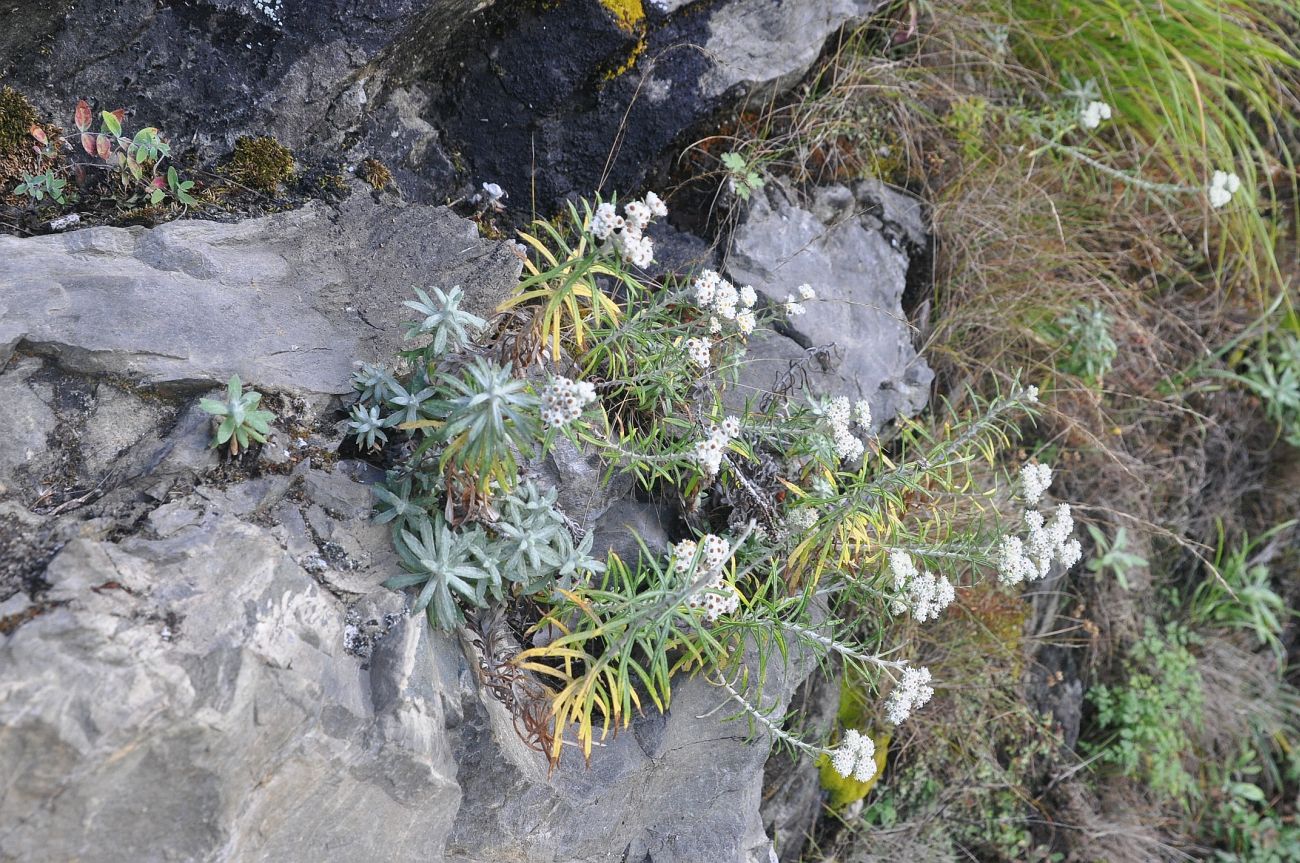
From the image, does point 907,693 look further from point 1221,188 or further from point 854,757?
point 1221,188

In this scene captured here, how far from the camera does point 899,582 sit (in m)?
2.96

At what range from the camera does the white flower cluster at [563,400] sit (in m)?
2.21

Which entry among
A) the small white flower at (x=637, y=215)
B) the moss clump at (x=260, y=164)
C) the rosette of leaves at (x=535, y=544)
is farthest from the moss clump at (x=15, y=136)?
the small white flower at (x=637, y=215)

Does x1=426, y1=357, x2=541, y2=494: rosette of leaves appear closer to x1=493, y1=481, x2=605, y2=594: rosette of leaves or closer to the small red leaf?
x1=493, y1=481, x2=605, y2=594: rosette of leaves

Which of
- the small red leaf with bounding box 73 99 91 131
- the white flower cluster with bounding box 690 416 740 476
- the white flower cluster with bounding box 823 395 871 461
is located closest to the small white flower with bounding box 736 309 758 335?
the white flower cluster with bounding box 690 416 740 476

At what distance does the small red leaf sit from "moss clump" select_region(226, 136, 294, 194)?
1.33 feet

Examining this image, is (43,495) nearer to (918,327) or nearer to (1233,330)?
(918,327)

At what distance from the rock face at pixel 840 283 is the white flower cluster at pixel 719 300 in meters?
0.49

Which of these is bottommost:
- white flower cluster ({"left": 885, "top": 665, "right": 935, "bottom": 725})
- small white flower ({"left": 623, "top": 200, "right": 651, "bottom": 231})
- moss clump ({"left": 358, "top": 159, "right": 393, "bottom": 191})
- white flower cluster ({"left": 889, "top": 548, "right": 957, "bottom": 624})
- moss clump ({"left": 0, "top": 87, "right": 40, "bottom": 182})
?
white flower cluster ({"left": 885, "top": 665, "right": 935, "bottom": 725})

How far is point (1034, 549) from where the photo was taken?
9.93 ft

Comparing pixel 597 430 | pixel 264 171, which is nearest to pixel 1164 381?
pixel 597 430

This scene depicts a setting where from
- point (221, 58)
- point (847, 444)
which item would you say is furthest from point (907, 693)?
point (221, 58)

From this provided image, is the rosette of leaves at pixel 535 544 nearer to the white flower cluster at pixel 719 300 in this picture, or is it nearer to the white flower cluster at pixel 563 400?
the white flower cluster at pixel 563 400

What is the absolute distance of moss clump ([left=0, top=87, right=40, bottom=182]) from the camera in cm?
274
